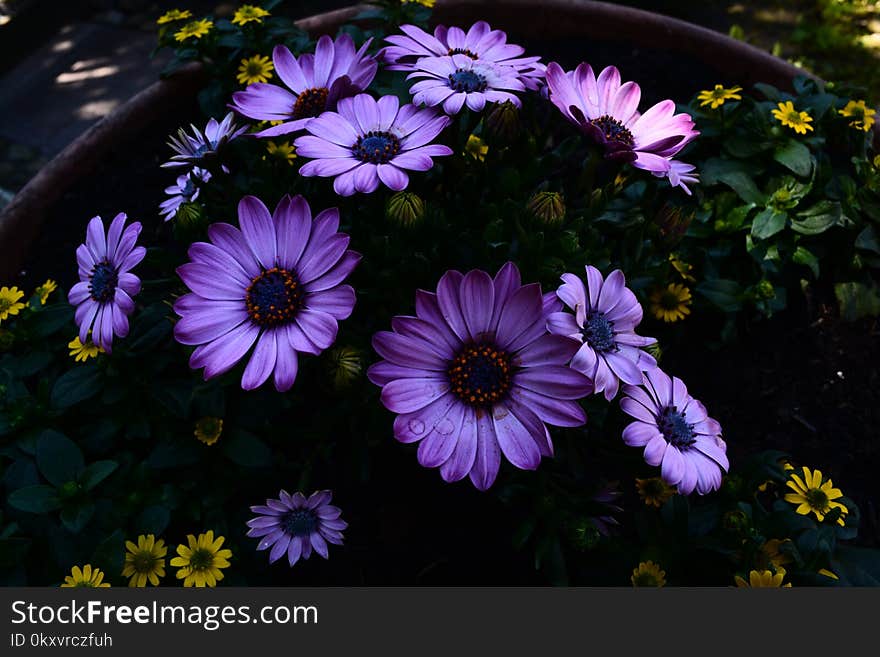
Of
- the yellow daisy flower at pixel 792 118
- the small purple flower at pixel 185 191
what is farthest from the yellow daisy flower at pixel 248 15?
the yellow daisy flower at pixel 792 118

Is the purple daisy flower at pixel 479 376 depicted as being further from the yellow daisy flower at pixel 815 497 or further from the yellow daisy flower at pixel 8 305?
the yellow daisy flower at pixel 8 305

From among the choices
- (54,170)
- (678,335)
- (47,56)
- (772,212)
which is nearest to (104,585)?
(54,170)

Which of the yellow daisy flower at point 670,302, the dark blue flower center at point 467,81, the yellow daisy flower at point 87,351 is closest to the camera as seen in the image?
the dark blue flower center at point 467,81

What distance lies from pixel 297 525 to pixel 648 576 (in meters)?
0.64

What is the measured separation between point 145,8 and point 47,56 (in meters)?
0.56

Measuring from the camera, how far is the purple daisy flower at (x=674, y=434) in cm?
113

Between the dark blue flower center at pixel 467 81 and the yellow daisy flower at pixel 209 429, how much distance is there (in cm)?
74

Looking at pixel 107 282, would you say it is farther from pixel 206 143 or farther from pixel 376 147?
pixel 376 147

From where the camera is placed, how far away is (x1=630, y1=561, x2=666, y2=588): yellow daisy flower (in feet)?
4.17

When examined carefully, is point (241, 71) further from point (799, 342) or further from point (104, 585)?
point (799, 342)

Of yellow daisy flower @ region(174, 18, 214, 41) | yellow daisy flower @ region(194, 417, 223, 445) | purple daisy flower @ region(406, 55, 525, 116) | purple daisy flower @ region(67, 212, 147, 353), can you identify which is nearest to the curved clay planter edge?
yellow daisy flower @ region(174, 18, 214, 41)

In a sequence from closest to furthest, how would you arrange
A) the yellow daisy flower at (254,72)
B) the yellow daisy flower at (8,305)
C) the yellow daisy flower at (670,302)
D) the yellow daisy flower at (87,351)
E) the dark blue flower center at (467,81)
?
the dark blue flower center at (467,81)
the yellow daisy flower at (87,351)
the yellow daisy flower at (8,305)
the yellow daisy flower at (670,302)
the yellow daisy flower at (254,72)

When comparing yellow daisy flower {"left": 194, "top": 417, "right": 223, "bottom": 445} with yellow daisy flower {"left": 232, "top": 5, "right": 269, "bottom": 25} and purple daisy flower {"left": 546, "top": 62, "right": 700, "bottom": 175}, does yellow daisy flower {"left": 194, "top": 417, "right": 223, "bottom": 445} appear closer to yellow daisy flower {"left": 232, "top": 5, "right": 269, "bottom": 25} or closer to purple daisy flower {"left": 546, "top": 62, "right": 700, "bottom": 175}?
purple daisy flower {"left": 546, "top": 62, "right": 700, "bottom": 175}

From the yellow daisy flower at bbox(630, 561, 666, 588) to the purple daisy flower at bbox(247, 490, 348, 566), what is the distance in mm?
537
